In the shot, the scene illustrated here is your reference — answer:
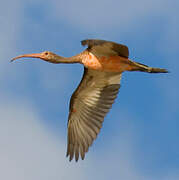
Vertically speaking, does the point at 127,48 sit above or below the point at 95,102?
above

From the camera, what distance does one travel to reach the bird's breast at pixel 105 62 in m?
14.4

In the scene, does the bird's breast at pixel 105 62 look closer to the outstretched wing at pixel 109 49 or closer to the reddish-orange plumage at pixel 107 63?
the reddish-orange plumage at pixel 107 63

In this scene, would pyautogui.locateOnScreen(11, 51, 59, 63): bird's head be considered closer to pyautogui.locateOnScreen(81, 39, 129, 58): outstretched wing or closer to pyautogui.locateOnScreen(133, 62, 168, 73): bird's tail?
pyautogui.locateOnScreen(81, 39, 129, 58): outstretched wing

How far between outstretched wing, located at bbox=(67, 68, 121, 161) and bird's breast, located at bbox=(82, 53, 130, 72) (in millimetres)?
539

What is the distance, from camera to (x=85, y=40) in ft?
40.0

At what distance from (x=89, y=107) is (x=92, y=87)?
2.17 ft

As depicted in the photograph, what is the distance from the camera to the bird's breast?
567 inches

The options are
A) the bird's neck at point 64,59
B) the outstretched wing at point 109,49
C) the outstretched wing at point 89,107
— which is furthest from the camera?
the outstretched wing at point 89,107

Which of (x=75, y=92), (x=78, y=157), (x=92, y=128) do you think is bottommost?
(x=78, y=157)

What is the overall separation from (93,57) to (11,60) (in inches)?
109

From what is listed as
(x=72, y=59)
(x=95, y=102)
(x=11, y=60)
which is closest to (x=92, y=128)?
(x=95, y=102)

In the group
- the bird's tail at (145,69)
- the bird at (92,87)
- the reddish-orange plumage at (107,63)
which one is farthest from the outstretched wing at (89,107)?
the bird's tail at (145,69)

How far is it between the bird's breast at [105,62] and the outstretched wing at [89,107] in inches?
21.2

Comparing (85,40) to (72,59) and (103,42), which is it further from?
(72,59)
